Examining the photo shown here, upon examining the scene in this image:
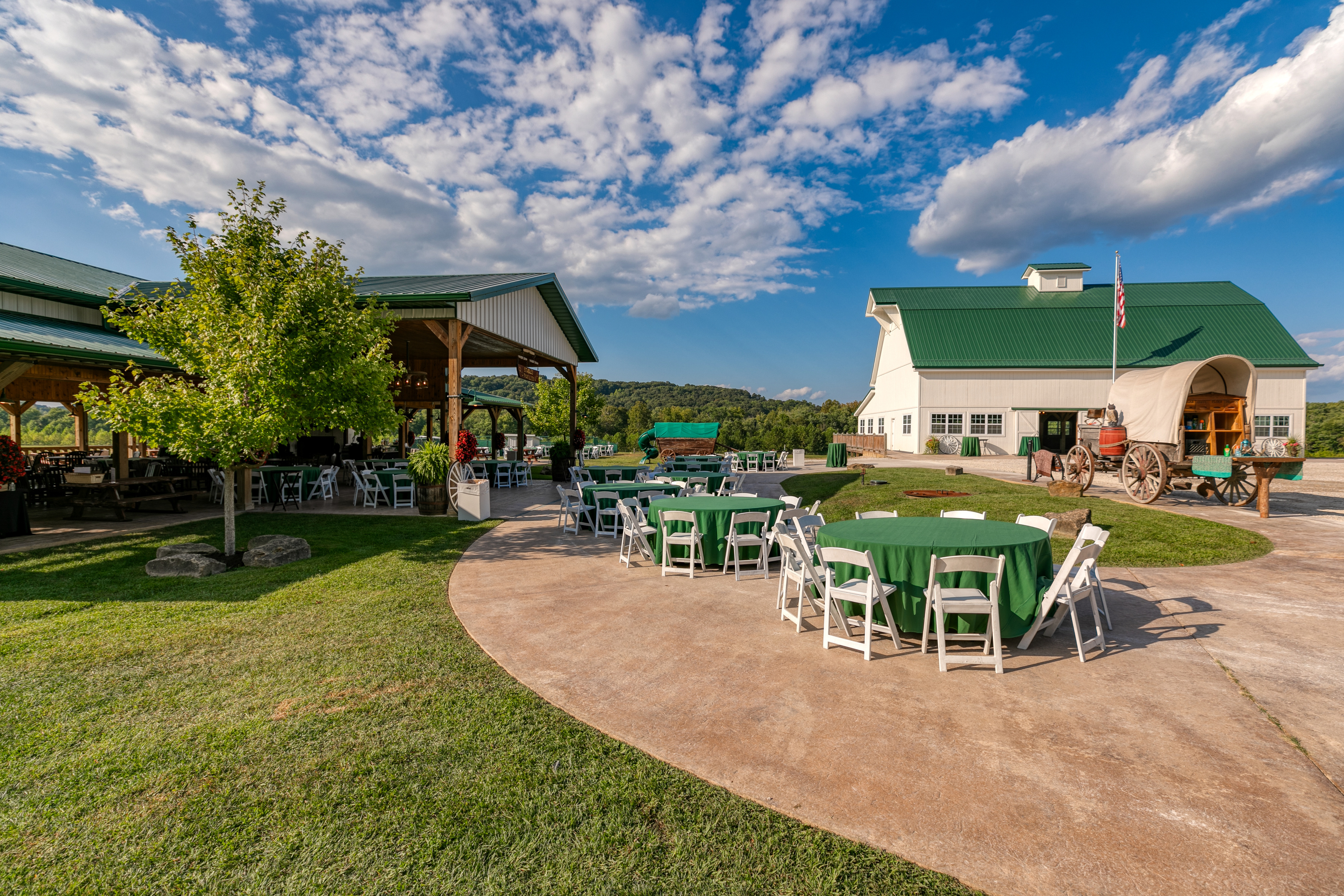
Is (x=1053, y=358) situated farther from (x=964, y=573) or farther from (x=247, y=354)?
(x=247, y=354)

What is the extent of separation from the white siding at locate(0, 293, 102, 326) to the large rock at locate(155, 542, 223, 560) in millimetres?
7727

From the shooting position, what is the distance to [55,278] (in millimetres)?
13680

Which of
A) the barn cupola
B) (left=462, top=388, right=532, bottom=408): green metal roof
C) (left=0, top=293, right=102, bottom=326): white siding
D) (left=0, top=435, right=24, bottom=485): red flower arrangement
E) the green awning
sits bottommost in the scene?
(left=0, top=435, right=24, bottom=485): red flower arrangement

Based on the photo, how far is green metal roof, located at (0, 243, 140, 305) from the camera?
12.4 m

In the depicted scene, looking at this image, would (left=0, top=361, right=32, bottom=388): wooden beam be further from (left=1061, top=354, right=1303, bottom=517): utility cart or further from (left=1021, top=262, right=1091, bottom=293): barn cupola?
(left=1021, top=262, right=1091, bottom=293): barn cupola

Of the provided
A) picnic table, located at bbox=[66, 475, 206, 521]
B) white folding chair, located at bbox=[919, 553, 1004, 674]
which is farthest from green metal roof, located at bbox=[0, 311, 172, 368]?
white folding chair, located at bbox=[919, 553, 1004, 674]

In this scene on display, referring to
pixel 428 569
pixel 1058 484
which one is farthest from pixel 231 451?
pixel 1058 484

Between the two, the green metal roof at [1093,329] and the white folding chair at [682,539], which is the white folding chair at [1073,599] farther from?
the green metal roof at [1093,329]

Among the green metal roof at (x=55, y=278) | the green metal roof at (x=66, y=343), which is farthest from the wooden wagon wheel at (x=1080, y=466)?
the green metal roof at (x=55, y=278)

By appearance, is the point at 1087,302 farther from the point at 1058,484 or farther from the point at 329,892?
the point at 329,892

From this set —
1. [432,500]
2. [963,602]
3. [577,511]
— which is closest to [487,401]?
[432,500]

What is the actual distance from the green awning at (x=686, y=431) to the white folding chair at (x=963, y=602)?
24745mm

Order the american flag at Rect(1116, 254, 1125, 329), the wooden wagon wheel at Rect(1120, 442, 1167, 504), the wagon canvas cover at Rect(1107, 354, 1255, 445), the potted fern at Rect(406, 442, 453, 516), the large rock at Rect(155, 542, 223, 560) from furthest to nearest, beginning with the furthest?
the american flag at Rect(1116, 254, 1125, 329) < the potted fern at Rect(406, 442, 453, 516) < the wooden wagon wheel at Rect(1120, 442, 1167, 504) < the wagon canvas cover at Rect(1107, 354, 1255, 445) < the large rock at Rect(155, 542, 223, 560)

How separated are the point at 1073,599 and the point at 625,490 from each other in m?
7.54
